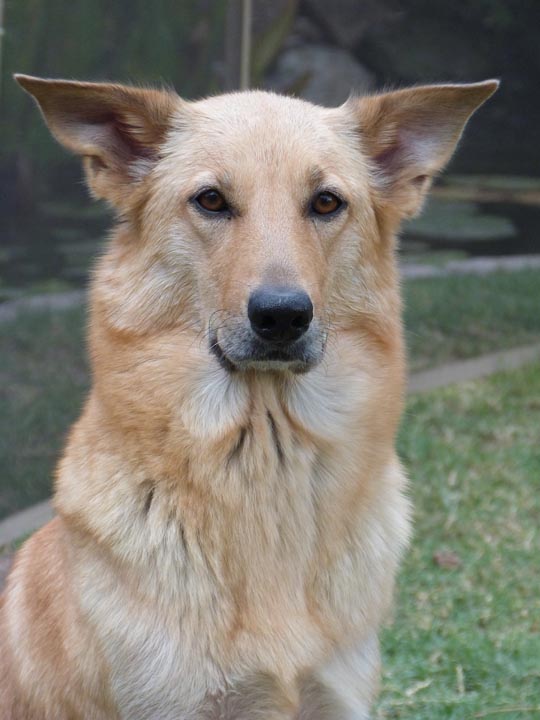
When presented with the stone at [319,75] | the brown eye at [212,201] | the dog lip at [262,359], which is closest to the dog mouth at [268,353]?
the dog lip at [262,359]

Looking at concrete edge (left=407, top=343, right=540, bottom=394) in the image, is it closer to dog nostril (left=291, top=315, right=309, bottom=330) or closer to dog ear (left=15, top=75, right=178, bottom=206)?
dog ear (left=15, top=75, right=178, bottom=206)

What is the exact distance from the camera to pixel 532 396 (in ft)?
26.0

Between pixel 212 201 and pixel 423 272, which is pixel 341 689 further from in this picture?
pixel 423 272

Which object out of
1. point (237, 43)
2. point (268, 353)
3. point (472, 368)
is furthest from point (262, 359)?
point (472, 368)

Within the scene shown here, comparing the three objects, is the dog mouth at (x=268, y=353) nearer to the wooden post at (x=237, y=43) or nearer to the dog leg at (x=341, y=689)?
the dog leg at (x=341, y=689)

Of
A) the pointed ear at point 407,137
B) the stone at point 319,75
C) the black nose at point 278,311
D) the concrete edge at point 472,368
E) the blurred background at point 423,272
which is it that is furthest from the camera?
the concrete edge at point 472,368

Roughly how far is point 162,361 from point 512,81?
5682 millimetres

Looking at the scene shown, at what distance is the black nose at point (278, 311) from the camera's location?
3.07m

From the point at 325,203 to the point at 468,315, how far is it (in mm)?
5178

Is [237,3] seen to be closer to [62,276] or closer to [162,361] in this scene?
[62,276]

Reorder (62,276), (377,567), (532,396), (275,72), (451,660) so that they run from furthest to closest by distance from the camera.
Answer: (532,396)
(275,72)
(62,276)
(451,660)
(377,567)

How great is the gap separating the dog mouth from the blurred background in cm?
182

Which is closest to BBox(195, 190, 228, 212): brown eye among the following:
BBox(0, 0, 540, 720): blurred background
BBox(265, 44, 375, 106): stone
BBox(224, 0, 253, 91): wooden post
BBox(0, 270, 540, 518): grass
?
BBox(0, 0, 540, 720): blurred background

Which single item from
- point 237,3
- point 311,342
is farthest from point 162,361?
point 237,3
